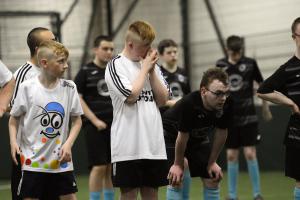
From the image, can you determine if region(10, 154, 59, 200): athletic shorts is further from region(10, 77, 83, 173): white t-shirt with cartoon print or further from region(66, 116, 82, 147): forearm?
region(66, 116, 82, 147): forearm

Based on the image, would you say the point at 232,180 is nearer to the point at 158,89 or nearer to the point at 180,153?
the point at 180,153

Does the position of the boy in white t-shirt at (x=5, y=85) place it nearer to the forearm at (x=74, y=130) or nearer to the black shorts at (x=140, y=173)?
the forearm at (x=74, y=130)

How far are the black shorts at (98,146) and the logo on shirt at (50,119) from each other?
2213 mm

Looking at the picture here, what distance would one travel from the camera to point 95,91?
7.52 meters

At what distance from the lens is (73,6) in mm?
15133

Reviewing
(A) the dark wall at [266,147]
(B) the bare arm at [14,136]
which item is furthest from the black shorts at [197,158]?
(A) the dark wall at [266,147]

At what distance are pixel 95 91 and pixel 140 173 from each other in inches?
98.2

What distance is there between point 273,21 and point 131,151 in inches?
339

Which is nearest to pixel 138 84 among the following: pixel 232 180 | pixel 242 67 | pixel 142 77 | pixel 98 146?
pixel 142 77

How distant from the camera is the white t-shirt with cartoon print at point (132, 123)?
16.7ft

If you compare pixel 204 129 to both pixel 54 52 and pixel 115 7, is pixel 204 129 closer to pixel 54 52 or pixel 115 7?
pixel 54 52

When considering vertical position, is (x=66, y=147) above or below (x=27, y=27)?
below

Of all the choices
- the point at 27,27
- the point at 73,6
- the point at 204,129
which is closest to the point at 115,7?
the point at 73,6

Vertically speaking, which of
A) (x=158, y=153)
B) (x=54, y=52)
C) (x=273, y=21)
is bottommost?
(x=158, y=153)
